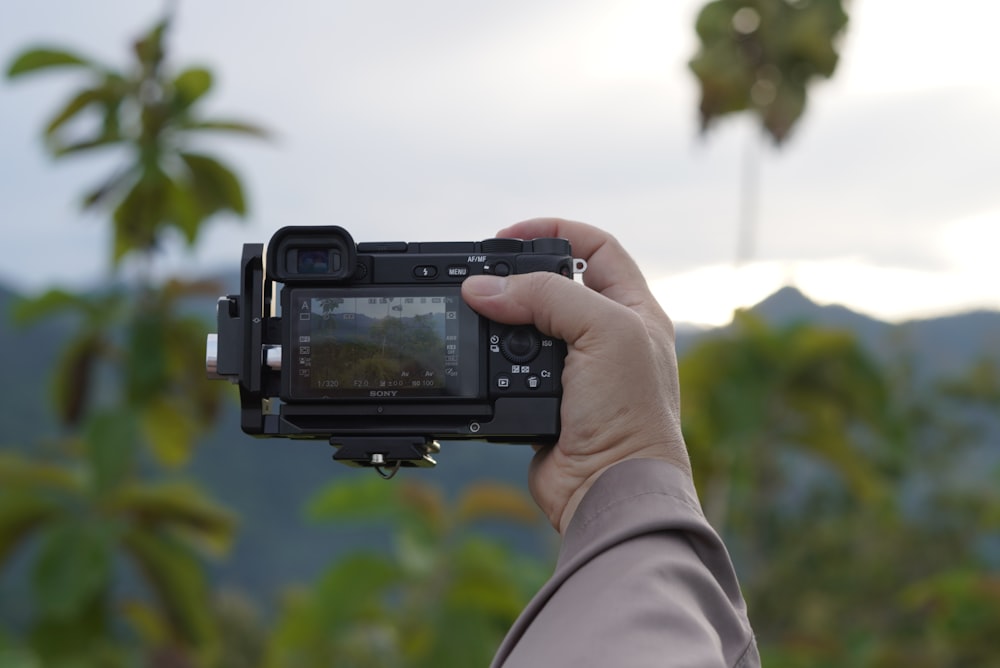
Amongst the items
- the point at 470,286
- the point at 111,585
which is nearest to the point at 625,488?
the point at 470,286

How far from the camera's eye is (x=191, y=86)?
53.5 feet

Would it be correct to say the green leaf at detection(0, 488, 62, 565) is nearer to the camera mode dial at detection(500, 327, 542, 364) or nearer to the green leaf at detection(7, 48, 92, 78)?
the green leaf at detection(7, 48, 92, 78)

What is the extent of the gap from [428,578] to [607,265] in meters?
12.2

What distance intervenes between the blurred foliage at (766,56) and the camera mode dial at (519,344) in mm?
21386

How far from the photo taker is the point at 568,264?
72.2 inches

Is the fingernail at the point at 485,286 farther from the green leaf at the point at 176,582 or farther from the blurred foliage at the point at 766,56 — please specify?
the blurred foliage at the point at 766,56

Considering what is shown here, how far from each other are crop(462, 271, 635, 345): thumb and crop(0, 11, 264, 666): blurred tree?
12.3 meters

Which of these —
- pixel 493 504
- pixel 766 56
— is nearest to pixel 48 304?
pixel 493 504

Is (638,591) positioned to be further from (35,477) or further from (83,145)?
(83,145)

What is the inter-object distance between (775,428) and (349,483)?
10005mm

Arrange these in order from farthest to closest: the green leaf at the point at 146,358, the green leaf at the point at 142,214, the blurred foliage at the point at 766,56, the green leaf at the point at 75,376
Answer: the blurred foliage at the point at 766,56 → the green leaf at the point at 142,214 → the green leaf at the point at 75,376 → the green leaf at the point at 146,358

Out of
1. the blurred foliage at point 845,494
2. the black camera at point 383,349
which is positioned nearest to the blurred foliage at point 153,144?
the blurred foliage at point 845,494

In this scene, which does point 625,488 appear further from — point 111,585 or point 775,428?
point 775,428

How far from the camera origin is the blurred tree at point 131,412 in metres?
13.5
